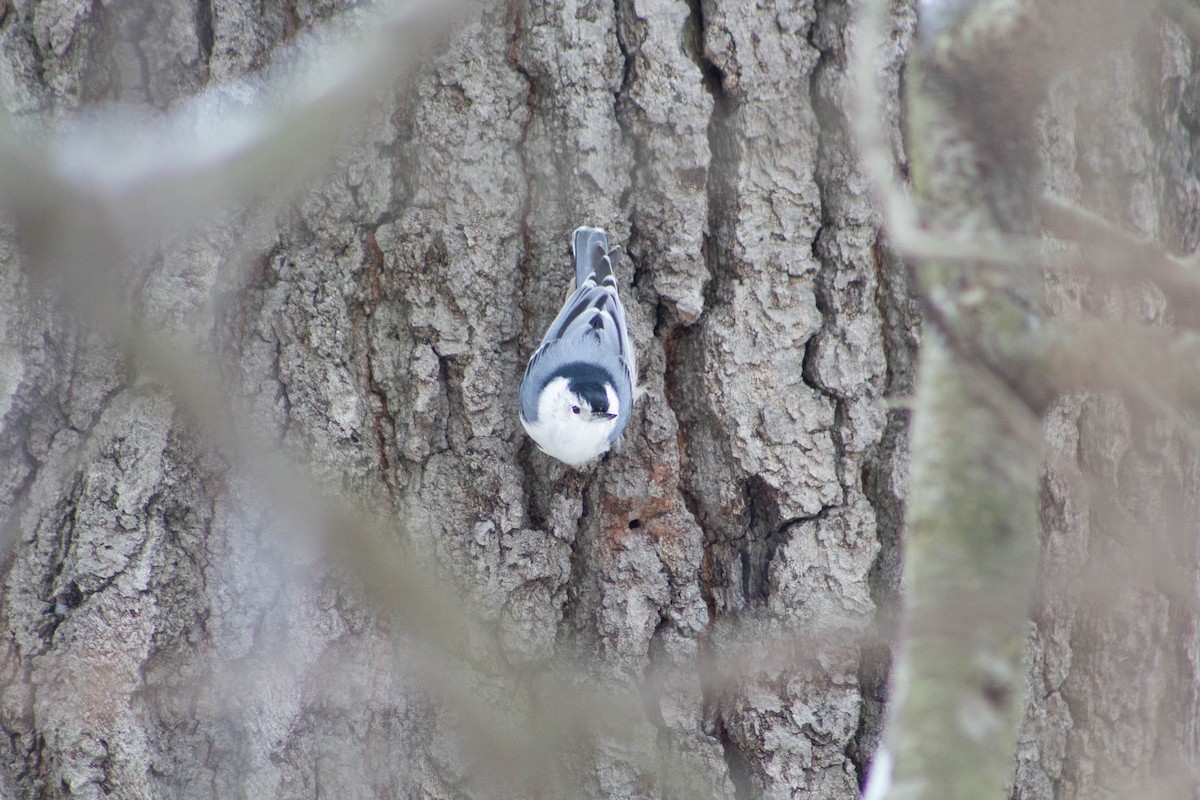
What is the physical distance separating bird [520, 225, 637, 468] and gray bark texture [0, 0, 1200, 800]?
43mm

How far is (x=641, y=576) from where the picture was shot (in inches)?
60.8

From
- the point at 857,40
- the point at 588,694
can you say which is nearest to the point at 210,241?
the point at 588,694

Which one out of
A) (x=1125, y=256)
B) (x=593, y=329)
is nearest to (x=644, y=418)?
(x=593, y=329)

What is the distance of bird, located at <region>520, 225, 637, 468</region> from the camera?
5.17ft

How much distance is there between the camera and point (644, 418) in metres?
1.58

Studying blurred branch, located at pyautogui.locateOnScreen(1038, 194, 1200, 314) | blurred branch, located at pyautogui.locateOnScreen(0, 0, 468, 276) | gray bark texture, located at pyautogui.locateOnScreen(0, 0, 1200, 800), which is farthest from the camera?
gray bark texture, located at pyautogui.locateOnScreen(0, 0, 1200, 800)

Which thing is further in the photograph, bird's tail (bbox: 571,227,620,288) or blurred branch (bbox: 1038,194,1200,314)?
bird's tail (bbox: 571,227,620,288)

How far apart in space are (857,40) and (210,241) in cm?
104

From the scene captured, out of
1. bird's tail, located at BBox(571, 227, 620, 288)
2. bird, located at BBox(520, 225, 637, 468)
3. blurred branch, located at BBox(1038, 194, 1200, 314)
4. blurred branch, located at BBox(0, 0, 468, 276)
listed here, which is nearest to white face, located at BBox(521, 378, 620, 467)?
bird, located at BBox(520, 225, 637, 468)

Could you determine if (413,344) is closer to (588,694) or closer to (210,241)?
(210,241)

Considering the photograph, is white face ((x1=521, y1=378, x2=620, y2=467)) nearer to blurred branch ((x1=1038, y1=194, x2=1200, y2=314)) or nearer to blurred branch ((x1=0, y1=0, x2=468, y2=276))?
blurred branch ((x1=0, y1=0, x2=468, y2=276))

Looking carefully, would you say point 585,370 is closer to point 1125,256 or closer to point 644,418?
point 644,418

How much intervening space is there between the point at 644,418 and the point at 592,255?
28 cm

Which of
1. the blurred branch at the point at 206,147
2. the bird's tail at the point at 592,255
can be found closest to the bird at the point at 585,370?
the bird's tail at the point at 592,255
